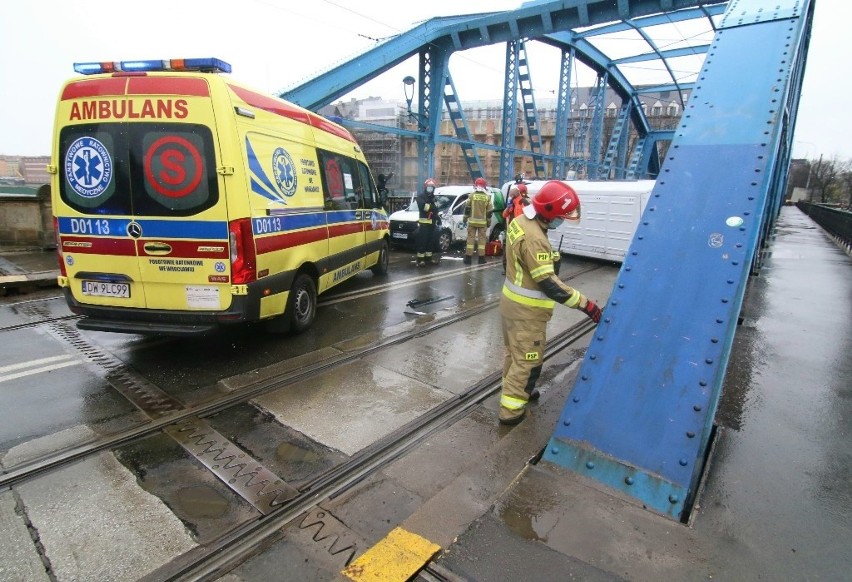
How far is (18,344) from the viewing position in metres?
5.09

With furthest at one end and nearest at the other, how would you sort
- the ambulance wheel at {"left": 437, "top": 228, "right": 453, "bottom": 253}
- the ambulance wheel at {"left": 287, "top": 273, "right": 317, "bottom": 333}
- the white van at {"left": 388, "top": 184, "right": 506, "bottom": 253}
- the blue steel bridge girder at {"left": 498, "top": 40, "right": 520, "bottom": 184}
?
the blue steel bridge girder at {"left": 498, "top": 40, "right": 520, "bottom": 184} → the ambulance wheel at {"left": 437, "top": 228, "right": 453, "bottom": 253} → the white van at {"left": 388, "top": 184, "right": 506, "bottom": 253} → the ambulance wheel at {"left": 287, "top": 273, "right": 317, "bottom": 333}

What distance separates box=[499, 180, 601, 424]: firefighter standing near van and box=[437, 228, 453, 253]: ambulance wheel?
30.7 feet

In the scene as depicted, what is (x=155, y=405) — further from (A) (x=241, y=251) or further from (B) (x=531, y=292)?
(B) (x=531, y=292)

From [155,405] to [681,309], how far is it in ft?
12.8

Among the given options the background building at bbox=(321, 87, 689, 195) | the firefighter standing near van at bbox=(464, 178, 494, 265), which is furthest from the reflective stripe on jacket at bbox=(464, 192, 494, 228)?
the background building at bbox=(321, 87, 689, 195)

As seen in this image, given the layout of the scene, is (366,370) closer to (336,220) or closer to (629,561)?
(336,220)

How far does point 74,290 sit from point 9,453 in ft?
6.24

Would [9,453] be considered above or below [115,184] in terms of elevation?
below

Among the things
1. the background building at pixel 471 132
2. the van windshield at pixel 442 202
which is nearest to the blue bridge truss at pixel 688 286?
the van windshield at pixel 442 202

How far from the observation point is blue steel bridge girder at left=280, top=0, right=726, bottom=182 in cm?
1367

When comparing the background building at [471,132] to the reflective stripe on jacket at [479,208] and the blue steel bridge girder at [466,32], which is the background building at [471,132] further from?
the reflective stripe on jacket at [479,208]

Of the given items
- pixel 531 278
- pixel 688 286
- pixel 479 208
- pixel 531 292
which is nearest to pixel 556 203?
pixel 531 278

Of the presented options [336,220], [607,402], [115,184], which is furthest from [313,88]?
[607,402]

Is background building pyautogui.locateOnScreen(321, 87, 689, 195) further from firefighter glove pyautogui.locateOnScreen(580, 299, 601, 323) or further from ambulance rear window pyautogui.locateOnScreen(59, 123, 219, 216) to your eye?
firefighter glove pyautogui.locateOnScreen(580, 299, 601, 323)
